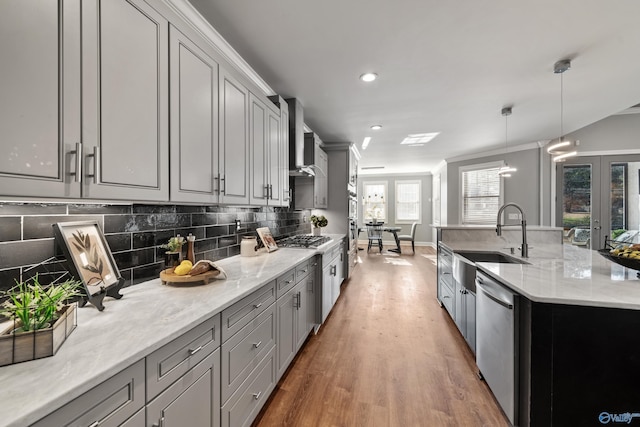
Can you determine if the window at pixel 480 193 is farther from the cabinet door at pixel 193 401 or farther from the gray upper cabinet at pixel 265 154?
the cabinet door at pixel 193 401

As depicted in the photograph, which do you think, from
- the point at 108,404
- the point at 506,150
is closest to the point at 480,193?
the point at 506,150

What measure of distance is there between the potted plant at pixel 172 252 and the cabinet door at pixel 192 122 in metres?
0.31

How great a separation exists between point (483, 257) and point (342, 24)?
2739 mm

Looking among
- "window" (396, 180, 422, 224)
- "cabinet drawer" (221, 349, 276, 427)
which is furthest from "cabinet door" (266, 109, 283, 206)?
"window" (396, 180, 422, 224)

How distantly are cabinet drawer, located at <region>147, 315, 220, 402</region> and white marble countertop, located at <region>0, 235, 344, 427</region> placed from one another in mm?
60

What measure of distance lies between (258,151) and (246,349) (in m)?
1.52

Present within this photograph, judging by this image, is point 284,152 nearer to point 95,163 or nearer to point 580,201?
point 95,163

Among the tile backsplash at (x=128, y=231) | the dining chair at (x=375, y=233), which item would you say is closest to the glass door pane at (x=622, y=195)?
the dining chair at (x=375, y=233)

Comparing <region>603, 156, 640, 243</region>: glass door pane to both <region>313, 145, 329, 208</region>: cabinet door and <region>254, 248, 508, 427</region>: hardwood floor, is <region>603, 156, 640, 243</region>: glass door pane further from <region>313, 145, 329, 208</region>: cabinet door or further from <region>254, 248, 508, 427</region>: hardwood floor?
<region>313, 145, 329, 208</region>: cabinet door

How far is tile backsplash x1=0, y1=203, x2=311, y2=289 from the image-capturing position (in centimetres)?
102

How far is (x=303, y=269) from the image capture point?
2363 mm

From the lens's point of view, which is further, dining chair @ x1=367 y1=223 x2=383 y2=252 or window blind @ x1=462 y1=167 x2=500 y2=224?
dining chair @ x1=367 y1=223 x2=383 y2=252

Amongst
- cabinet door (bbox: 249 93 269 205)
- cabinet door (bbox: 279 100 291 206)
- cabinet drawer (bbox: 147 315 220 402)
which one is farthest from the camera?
cabinet door (bbox: 279 100 291 206)

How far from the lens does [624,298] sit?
128 centimetres
